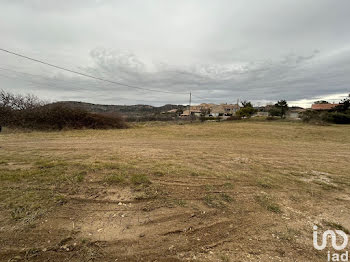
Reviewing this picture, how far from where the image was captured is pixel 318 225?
2459mm

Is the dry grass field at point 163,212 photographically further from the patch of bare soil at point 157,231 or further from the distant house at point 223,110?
the distant house at point 223,110

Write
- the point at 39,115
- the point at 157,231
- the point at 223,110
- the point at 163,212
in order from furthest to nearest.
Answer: the point at 223,110
the point at 39,115
the point at 163,212
the point at 157,231

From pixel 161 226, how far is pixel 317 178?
450cm

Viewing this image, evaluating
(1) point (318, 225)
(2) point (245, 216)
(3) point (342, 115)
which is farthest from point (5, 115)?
(3) point (342, 115)

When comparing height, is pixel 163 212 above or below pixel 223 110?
below

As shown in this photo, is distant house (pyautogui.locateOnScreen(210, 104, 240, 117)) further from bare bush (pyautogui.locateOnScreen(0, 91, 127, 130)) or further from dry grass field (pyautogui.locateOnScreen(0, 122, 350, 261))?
dry grass field (pyautogui.locateOnScreen(0, 122, 350, 261))

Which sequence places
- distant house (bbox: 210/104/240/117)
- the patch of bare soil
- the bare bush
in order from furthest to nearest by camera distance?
distant house (bbox: 210/104/240/117) → the bare bush → the patch of bare soil

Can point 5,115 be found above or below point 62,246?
above

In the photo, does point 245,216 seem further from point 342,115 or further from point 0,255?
point 342,115

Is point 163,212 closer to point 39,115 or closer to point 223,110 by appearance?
point 39,115

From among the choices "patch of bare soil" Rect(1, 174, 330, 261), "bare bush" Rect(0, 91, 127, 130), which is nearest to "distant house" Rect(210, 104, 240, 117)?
"bare bush" Rect(0, 91, 127, 130)

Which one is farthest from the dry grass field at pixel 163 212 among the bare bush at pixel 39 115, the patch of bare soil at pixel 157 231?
the bare bush at pixel 39 115

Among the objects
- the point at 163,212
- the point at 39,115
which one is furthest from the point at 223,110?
the point at 163,212

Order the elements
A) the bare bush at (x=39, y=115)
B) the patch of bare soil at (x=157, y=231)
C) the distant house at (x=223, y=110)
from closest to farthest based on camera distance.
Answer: the patch of bare soil at (x=157, y=231) → the bare bush at (x=39, y=115) → the distant house at (x=223, y=110)
